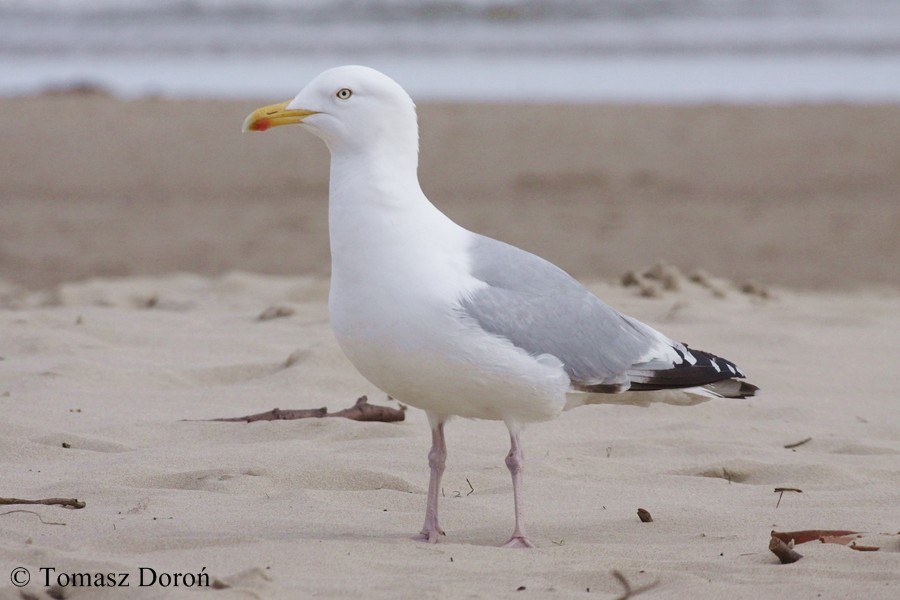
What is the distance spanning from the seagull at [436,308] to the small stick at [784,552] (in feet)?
2.28

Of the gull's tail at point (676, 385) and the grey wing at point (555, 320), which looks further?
the gull's tail at point (676, 385)

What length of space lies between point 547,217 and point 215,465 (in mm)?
8763

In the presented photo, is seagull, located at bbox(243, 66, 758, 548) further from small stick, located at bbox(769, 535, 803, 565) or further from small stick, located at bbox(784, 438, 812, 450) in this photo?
small stick, located at bbox(784, 438, 812, 450)

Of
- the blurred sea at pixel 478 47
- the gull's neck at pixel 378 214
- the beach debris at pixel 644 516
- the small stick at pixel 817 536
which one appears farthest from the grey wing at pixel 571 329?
the blurred sea at pixel 478 47

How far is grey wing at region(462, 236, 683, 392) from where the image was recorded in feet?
12.8

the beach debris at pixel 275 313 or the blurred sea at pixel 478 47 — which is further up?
the blurred sea at pixel 478 47

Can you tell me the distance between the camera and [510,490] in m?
4.50

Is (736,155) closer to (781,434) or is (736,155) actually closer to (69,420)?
(781,434)

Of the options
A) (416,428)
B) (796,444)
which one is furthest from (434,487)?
(796,444)

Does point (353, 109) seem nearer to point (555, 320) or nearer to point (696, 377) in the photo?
point (555, 320)

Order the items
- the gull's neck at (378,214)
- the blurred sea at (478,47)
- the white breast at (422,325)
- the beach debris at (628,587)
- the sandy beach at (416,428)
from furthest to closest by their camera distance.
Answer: the blurred sea at (478,47) → the gull's neck at (378,214) → the white breast at (422,325) → the sandy beach at (416,428) → the beach debris at (628,587)

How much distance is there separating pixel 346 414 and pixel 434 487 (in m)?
1.29

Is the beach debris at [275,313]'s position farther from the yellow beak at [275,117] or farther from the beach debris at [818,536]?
the beach debris at [818,536]

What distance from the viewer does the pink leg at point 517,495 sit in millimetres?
3820
